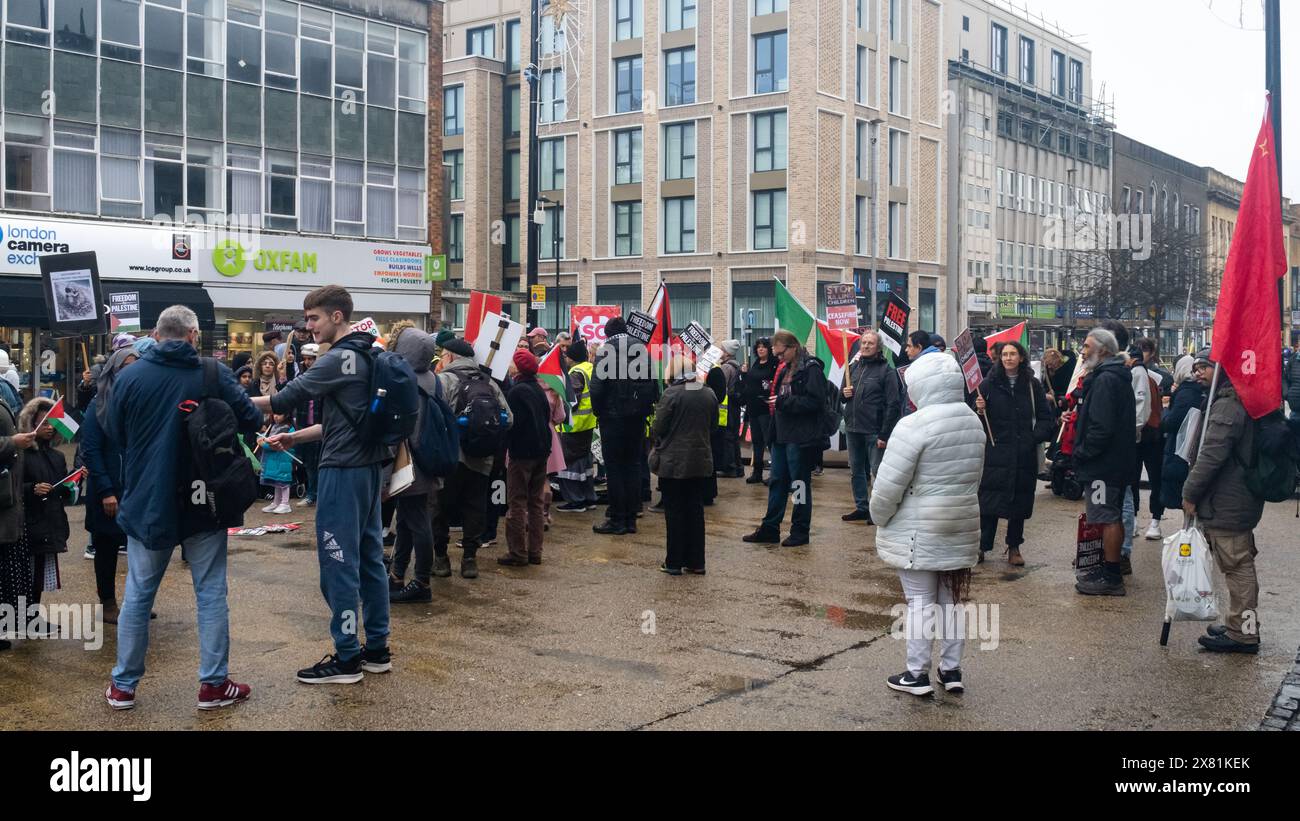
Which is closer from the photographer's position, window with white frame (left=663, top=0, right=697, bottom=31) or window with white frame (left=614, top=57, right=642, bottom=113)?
window with white frame (left=663, top=0, right=697, bottom=31)

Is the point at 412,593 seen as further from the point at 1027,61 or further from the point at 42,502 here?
the point at 1027,61

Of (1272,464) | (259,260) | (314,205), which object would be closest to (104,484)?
(1272,464)

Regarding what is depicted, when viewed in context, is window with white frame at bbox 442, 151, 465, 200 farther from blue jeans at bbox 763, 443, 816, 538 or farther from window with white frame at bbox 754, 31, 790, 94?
blue jeans at bbox 763, 443, 816, 538

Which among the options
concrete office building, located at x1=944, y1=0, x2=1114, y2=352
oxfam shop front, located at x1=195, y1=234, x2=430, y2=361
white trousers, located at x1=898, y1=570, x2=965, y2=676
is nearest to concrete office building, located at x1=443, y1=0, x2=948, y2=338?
concrete office building, located at x1=944, y1=0, x2=1114, y2=352

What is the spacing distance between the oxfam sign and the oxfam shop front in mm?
24

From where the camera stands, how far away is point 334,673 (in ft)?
21.0

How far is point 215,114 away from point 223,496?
86.9 feet

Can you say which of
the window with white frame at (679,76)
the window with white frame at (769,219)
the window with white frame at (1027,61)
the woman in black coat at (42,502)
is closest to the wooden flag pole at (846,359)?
the woman in black coat at (42,502)

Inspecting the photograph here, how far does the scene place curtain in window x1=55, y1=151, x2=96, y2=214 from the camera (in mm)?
27094

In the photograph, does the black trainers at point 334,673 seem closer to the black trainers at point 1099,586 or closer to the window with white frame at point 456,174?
the black trainers at point 1099,586

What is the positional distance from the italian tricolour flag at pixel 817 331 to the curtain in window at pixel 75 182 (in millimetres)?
18511

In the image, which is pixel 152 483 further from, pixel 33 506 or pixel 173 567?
pixel 173 567

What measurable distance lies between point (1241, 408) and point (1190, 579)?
1122 millimetres

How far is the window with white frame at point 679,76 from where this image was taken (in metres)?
52.2
